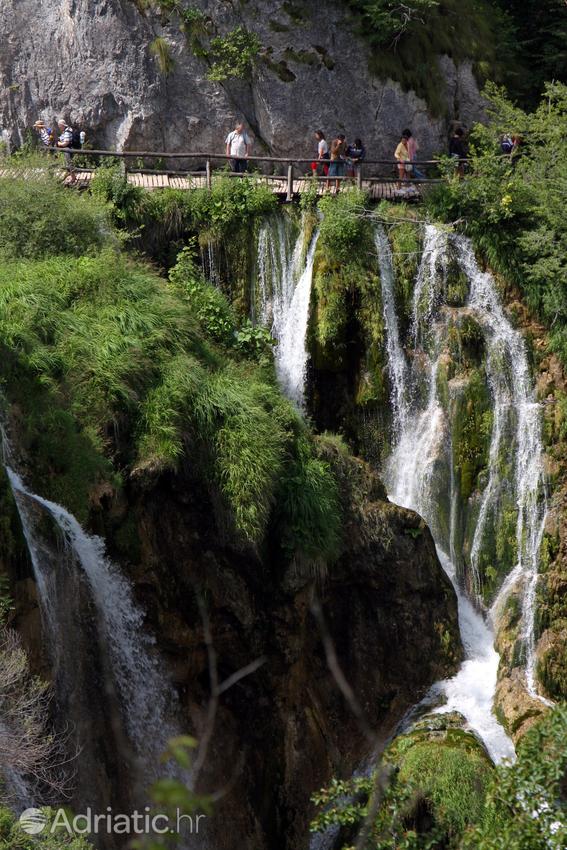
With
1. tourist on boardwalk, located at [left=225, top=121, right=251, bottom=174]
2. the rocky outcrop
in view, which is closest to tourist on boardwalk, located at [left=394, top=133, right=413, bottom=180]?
tourist on boardwalk, located at [left=225, top=121, right=251, bottom=174]

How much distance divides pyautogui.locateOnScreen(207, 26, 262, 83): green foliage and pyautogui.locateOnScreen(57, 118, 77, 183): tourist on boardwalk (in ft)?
9.75

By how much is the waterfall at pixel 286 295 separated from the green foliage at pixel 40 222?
9.84 feet

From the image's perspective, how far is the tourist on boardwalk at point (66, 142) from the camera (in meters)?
19.0

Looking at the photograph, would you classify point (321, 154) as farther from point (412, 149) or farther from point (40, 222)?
point (40, 222)

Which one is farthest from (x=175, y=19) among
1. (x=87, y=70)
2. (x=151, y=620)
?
(x=151, y=620)

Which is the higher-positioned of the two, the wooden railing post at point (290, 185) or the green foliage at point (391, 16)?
the green foliage at point (391, 16)

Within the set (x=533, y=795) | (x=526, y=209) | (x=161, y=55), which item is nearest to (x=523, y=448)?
(x=526, y=209)

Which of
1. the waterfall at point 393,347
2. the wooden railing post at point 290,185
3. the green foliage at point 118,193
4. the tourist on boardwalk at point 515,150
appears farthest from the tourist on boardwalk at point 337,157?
the green foliage at point 118,193

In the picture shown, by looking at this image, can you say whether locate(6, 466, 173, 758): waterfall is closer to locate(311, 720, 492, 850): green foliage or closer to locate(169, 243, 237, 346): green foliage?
locate(311, 720, 492, 850): green foliage

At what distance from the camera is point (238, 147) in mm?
20359

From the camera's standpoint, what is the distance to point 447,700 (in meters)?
15.2

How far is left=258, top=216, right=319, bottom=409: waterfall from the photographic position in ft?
58.3

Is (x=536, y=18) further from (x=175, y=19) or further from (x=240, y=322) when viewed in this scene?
(x=240, y=322)

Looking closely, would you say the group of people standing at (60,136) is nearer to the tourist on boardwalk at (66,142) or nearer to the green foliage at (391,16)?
the tourist on boardwalk at (66,142)
